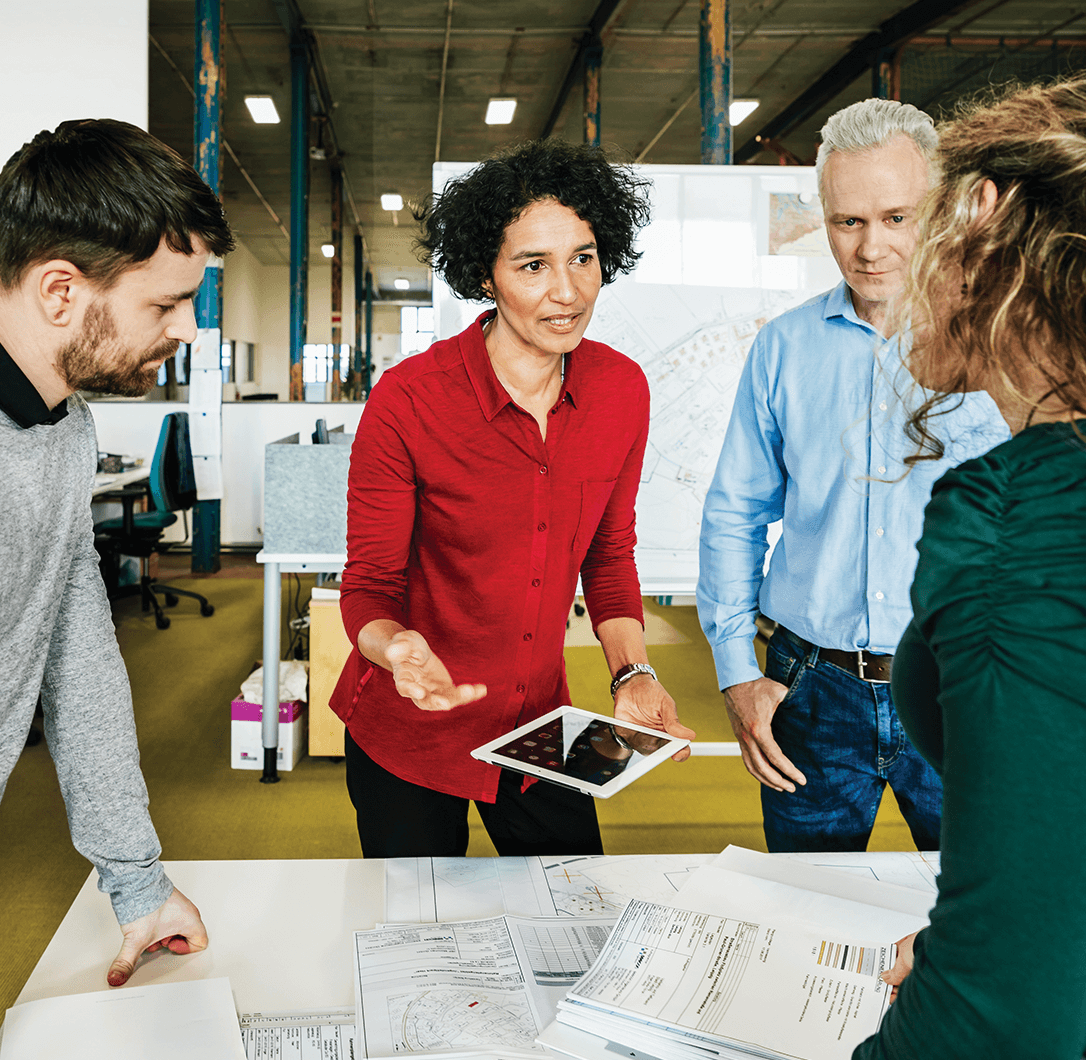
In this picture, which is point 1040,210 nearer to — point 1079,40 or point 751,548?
point 751,548

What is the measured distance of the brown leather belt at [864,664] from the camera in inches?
57.2

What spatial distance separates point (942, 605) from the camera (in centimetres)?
53

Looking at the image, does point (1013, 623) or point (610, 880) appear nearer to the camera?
point (1013, 623)

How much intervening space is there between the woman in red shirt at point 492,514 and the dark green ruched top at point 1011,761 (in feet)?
2.67

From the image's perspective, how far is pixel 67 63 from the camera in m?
3.98

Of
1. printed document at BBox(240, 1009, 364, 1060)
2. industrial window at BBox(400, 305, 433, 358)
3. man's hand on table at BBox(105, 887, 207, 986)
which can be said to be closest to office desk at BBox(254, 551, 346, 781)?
man's hand on table at BBox(105, 887, 207, 986)

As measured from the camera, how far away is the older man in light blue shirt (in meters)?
1.44

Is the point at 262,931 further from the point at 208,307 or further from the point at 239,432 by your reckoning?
the point at 239,432

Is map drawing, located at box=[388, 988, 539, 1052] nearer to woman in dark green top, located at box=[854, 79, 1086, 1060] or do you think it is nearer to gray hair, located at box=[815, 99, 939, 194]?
woman in dark green top, located at box=[854, 79, 1086, 1060]

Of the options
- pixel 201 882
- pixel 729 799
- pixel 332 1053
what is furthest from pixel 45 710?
pixel 729 799

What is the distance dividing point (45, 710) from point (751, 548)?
111 cm

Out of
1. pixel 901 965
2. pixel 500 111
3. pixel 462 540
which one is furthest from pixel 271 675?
pixel 500 111

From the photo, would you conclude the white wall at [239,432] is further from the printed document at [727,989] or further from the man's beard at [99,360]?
the printed document at [727,989]

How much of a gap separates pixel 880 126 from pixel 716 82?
5.19 meters
